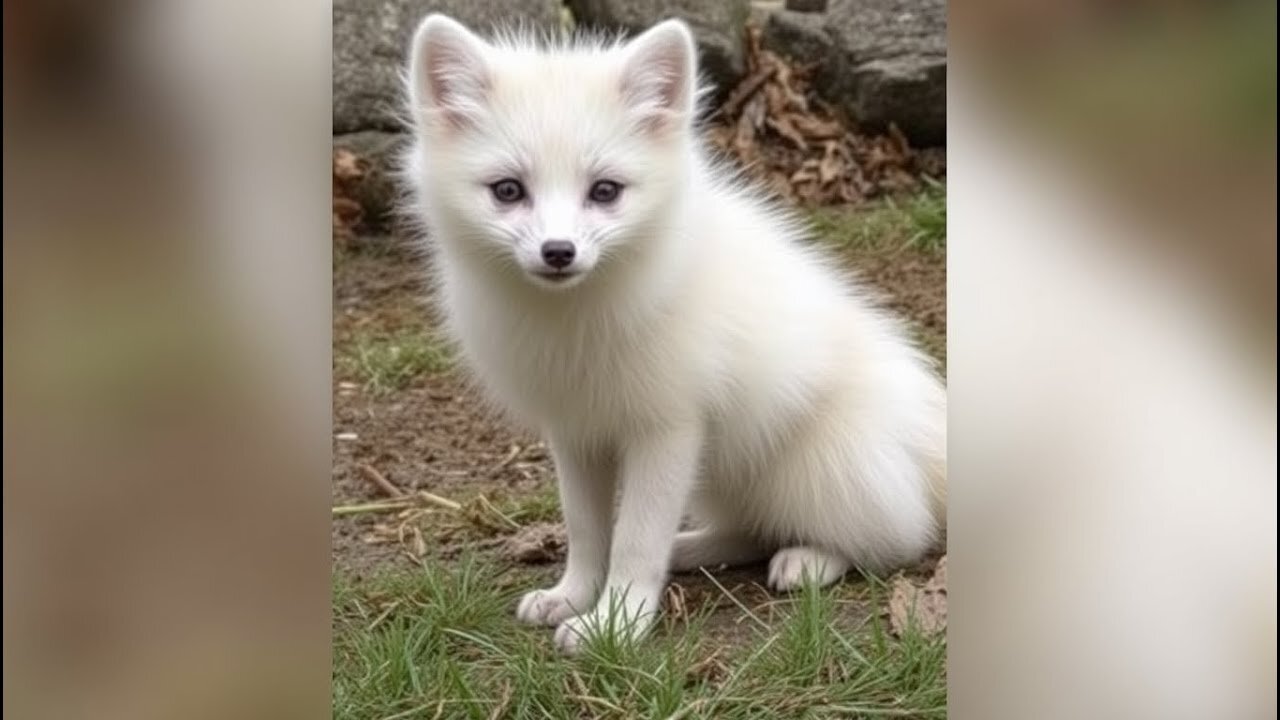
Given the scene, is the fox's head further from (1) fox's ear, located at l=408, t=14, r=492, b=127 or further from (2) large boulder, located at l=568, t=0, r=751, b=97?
(2) large boulder, located at l=568, t=0, r=751, b=97

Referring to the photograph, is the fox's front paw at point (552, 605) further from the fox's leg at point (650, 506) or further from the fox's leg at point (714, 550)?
the fox's leg at point (714, 550)

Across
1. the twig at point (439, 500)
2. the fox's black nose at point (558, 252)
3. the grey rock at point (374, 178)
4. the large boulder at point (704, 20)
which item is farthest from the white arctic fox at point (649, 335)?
the grey rock at point (374, 178)

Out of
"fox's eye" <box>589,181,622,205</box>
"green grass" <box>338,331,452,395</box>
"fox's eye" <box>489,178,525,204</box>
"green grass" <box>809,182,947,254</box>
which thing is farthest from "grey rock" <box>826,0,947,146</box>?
"green grass" <box>338,331,452,395</box>

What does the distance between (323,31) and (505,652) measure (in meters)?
0.86

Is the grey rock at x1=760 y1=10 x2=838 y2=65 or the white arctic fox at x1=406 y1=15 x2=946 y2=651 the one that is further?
the grey rock at x1=760 y1=10 x2=838 y2=65

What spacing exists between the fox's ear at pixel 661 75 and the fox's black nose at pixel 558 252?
0.22 m

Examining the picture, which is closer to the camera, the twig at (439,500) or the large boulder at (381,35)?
the twig at (439,500)

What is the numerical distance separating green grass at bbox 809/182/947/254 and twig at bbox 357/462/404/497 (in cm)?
81

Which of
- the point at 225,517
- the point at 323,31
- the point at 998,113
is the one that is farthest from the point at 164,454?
the point at 998,113

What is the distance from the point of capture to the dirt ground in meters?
1.91

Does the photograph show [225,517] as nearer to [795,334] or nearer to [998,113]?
[998,113]

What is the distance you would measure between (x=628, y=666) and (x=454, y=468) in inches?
27.7

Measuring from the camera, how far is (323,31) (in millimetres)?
1016

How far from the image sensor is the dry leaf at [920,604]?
1.58m
